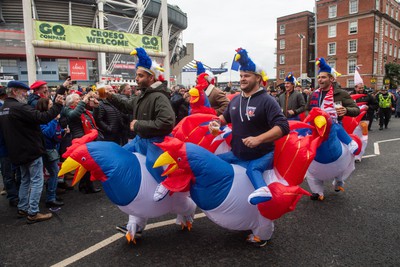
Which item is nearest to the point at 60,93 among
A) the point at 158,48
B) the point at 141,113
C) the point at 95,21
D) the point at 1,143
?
the point at 1,143

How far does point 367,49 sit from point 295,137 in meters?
50.1

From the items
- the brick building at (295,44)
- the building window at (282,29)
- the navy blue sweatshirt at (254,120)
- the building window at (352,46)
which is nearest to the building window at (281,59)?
the brick building at (295,44)

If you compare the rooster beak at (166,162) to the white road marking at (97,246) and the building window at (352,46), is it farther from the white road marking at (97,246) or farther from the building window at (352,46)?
the building window at (352,46)

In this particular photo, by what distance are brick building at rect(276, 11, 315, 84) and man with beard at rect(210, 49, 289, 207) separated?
172 ft

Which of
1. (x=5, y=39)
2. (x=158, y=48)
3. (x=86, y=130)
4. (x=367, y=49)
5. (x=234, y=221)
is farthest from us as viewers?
(x=367, y=49)

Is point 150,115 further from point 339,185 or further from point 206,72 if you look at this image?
point 339,185

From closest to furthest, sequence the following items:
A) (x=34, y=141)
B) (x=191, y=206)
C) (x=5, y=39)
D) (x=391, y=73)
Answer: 1. (x=191, y=206)
2. (x=34, y=141)
3. (x=5, y=39)
4. (x=391, y=73)

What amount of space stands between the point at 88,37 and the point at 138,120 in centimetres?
1257

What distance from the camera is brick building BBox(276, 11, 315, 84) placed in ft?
177

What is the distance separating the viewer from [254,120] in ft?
10.1

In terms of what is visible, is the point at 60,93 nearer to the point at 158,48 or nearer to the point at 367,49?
the point at 158,48

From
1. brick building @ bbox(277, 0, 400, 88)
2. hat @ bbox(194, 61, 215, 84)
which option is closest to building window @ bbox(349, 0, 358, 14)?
brick building @ bbox(277, 0, 400, 88)

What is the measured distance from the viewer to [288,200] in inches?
110

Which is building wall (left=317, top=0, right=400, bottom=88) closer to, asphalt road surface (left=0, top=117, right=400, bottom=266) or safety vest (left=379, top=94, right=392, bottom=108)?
safety vest (left=379, top=94, right=392, bottom=108)
